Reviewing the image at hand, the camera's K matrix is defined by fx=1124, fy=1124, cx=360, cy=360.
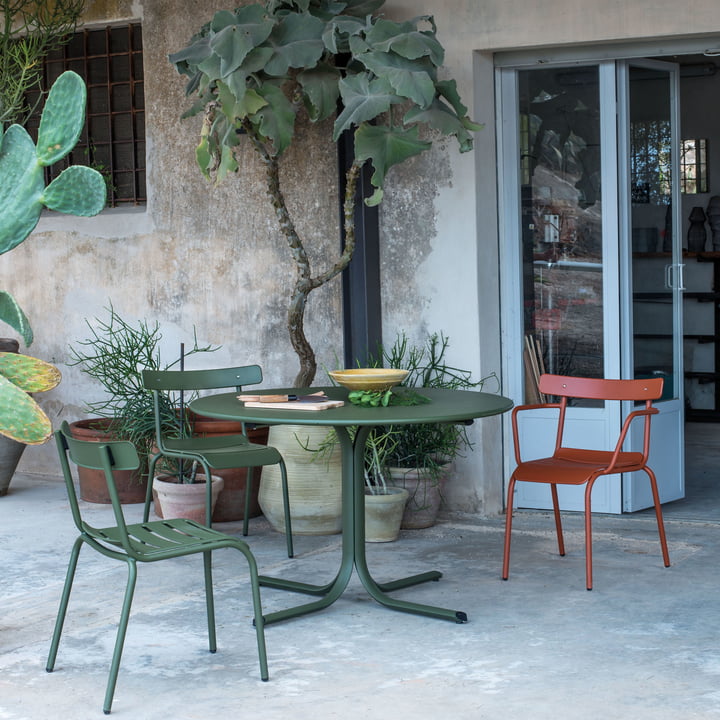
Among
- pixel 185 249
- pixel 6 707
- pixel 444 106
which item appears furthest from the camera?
pixel 185 249

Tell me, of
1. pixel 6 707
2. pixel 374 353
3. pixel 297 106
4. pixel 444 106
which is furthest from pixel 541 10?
pixel 6 707

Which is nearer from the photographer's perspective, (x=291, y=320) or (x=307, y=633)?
(x=307, y=633)

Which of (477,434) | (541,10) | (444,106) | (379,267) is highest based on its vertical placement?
(541,10)

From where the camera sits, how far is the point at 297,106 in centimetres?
Answer: 548

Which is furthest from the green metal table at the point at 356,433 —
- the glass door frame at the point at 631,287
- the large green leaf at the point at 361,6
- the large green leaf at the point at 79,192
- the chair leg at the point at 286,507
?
the large green leaf at the point at 361,6

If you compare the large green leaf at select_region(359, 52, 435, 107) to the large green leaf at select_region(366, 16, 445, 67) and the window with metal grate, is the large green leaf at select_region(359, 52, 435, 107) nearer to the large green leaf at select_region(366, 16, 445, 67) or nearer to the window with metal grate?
the large green leaf at select_region(366, 16, 445, 67)

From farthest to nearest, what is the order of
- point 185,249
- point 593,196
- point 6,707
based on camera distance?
1. point 185,249
2. point 593,196
3. point 6,707

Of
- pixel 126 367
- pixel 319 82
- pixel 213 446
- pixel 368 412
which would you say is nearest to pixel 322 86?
pixel 319 82

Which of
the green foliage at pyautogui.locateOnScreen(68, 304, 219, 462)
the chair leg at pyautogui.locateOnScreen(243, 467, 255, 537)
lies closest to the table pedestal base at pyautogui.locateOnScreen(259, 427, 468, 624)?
the chair leg at pyautogui.locateOnScreen(243, 467, 255, 537)

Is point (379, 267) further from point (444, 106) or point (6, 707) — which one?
point (6, 707)

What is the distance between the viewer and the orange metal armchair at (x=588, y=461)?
4176 mm

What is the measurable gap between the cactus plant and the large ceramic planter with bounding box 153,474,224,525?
5.21 ft

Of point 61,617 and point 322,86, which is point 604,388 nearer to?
point 322,86

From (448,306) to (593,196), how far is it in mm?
882
